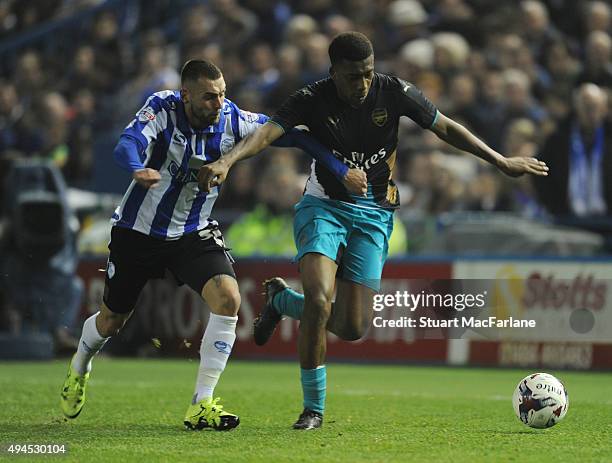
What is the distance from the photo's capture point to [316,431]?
7.41 metres

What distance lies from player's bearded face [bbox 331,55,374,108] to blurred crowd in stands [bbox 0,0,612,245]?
6.64 m

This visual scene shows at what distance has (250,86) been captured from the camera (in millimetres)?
17141

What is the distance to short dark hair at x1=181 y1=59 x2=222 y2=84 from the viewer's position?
7.50 meters

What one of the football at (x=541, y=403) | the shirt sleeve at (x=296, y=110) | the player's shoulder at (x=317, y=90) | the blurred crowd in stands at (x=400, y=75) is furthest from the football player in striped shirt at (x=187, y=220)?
the blurred crowd in stands at (x=400, y=75)

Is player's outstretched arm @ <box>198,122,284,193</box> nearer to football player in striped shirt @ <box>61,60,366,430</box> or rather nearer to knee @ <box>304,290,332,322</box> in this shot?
football player in striped shirt @ <box>61,60,366,430</box>

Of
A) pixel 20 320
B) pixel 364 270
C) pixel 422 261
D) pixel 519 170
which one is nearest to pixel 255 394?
pixel 364 270

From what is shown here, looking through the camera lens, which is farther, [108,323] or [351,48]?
[108,323]

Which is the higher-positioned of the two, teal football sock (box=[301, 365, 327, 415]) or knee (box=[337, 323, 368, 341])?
knee (box=[337, 323, 368, 341])

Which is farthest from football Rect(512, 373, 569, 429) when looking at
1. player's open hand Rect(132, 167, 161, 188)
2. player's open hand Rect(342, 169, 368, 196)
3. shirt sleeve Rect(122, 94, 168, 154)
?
shirt sleeve Rect(122, 94, 168, 154)

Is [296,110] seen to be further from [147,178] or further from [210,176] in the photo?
[147,178]

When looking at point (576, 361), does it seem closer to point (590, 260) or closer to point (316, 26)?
point (590, 260)

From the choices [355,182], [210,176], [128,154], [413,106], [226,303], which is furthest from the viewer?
[413,106]

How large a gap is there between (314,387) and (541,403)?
1379 mm

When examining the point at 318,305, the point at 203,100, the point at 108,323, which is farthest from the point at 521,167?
the point at 108,323
